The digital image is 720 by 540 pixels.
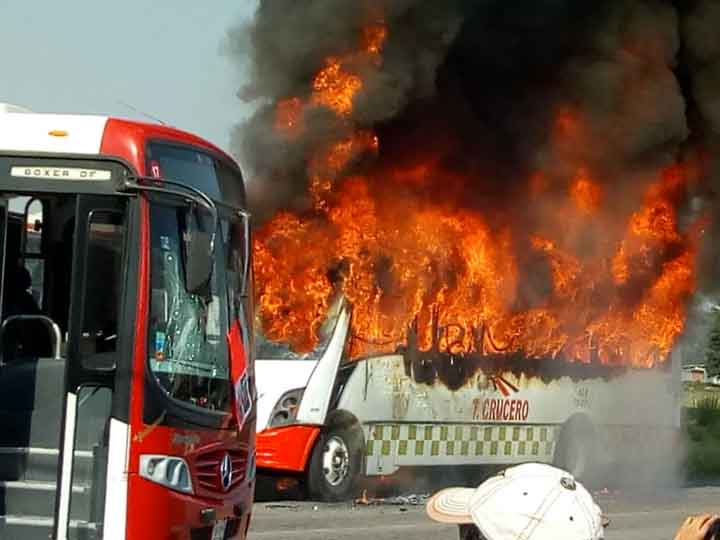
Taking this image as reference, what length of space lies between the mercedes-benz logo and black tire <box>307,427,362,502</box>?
6.89 metres

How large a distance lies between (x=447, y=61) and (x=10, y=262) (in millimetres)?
13179

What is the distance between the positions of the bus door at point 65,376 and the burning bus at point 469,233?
703cm

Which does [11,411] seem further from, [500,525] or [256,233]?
[256,233]

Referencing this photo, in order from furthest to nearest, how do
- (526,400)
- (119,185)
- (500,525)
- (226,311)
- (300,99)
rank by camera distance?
1. (300,99)
2. (526,400)
3. (226,311)
4. (119,185)
5. (500,525)

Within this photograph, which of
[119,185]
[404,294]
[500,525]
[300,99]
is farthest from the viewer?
[300,99]

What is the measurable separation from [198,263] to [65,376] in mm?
896

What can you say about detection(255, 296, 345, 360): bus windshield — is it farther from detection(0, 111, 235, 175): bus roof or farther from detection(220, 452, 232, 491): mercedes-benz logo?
detection(0, 111, 235, 175): bus roof

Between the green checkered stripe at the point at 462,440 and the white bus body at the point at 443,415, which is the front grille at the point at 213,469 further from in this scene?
the green checkered stripe at the point at 462,440

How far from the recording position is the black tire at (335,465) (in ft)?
49.9

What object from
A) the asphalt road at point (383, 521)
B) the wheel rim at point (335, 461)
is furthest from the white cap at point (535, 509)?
the wheel rim at point (335, 461)

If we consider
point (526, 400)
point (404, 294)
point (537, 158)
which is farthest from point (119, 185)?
point (537, 158)

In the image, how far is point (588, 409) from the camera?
62.9ft

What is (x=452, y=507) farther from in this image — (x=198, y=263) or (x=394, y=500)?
(x=394, y=500)

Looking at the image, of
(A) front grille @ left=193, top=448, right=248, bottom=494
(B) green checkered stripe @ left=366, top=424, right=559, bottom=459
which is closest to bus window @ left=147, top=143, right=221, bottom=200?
(A) front grille @ left=193, top=448, right=248, bottom=494
